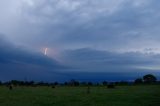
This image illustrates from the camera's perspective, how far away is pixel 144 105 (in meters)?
39.6

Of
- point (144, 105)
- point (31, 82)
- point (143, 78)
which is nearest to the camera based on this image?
point (144, 105)

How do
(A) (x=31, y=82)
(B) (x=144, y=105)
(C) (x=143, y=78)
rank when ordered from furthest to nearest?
1. (A) (x=31, y=82)
2. (C) (x=143, y=78)
3. (B) (x=144, y=105)

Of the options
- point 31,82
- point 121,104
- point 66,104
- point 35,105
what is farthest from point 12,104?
point 31,82

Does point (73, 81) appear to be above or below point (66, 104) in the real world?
above

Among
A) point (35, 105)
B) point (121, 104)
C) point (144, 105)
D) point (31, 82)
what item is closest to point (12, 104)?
point (35, 105)

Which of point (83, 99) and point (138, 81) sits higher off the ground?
point (138, 81)

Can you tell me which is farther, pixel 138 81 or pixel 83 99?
pixel 138 81

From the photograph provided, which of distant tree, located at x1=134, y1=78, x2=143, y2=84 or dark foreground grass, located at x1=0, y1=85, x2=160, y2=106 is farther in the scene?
distant tree, located at x1=134, y1=78, x2=143, y2=84

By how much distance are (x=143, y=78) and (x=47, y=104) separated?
102 m

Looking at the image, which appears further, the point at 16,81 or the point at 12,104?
the point at 16,81

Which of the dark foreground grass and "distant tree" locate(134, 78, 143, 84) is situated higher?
"distant tree" locate(134, 78, 143, 84)

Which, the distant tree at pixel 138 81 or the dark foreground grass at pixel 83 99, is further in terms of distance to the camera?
the distant tree at pixel 138 81

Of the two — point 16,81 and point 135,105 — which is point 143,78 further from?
point 135,105

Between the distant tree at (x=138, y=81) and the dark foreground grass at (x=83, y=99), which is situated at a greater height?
the distant tree at (x=138, y=81)
